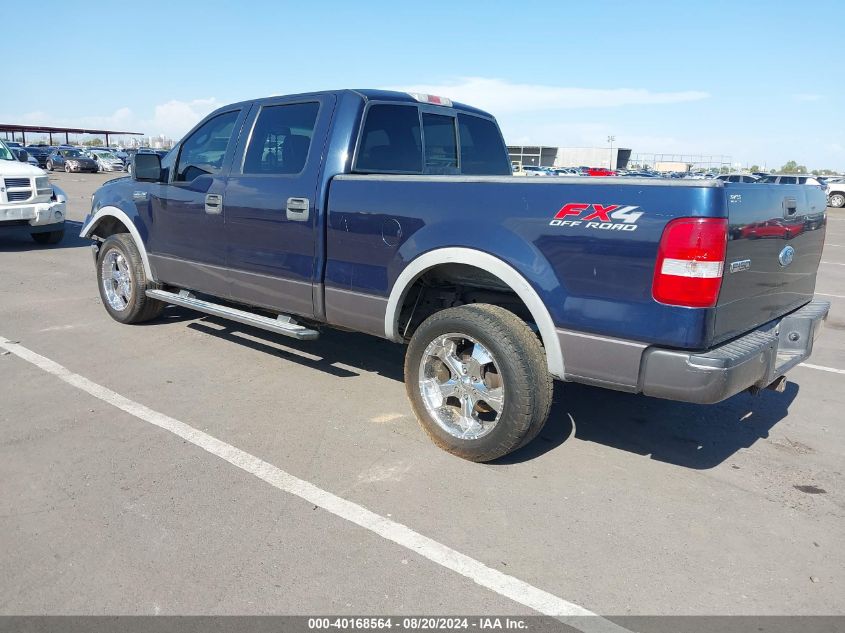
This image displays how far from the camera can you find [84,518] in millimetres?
3180

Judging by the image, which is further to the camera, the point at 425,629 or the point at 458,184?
the point at 458,184

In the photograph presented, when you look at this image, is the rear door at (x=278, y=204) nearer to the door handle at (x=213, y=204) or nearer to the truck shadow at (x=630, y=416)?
the door handle at (x=213, y=204)

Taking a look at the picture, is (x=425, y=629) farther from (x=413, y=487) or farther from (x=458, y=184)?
(x=458, y=184)

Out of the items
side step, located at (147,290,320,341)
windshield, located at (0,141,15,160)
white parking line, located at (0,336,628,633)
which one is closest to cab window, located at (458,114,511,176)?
side step, located at (147,290,320,341)

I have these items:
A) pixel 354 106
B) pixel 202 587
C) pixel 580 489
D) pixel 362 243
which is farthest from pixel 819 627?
pixel 354 106

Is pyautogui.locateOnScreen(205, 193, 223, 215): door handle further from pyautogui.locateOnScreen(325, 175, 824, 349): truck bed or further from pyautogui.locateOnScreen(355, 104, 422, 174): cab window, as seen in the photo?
pyautogui.locateOnScreen(325, 175, 824, 349): truck bed

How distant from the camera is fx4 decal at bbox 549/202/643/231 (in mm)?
3105

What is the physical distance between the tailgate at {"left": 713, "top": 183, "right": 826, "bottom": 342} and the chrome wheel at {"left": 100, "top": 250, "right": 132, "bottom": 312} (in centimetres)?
520

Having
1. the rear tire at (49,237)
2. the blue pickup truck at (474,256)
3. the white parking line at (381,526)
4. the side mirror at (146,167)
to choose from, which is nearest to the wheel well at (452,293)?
the blue pickup truck at (474,256)

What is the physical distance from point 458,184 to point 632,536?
2.01m

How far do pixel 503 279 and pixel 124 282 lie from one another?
440 cm

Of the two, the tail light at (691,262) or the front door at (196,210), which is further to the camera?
the front door at (196,210)

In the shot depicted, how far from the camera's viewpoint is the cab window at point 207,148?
5.36m

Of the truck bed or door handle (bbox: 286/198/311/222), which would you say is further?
door handle (bbox: 286/198/311/222)
